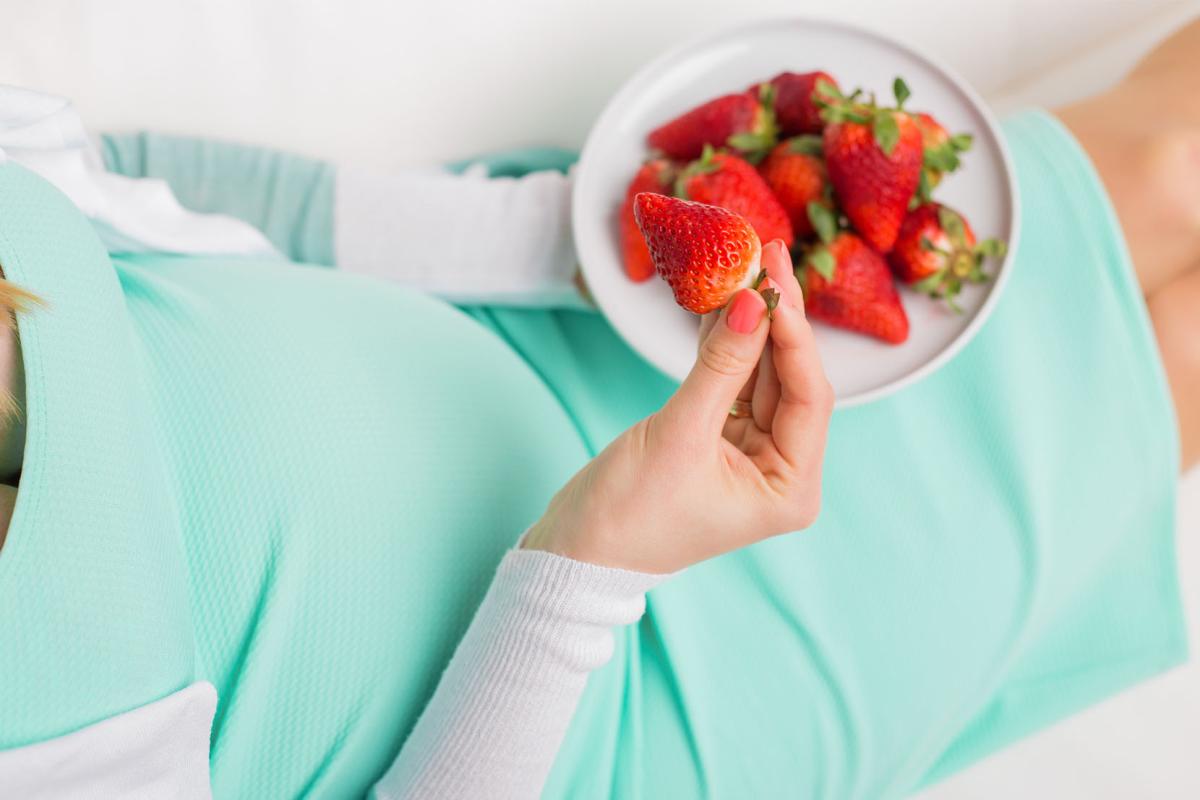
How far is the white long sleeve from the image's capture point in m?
0.56

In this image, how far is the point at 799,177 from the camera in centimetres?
73

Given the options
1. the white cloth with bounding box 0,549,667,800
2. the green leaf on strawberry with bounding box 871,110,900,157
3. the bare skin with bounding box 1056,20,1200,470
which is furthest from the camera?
the bare skin with bounding box 1056,20,1200,470

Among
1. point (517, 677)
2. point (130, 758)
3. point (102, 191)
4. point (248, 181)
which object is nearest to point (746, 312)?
point (517, 677)

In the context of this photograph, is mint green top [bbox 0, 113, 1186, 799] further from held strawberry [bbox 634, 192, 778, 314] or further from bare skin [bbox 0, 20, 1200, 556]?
held strawberry [bbox 634, 192, 778, 314]

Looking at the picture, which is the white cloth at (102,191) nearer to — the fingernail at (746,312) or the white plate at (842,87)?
the white plate at (842,87)

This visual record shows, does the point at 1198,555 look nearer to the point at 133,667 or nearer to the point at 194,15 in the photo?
the point at 133,667

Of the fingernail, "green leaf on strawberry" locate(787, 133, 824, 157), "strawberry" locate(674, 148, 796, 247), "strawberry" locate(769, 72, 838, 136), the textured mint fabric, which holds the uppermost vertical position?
"strawberry" locate(769, 72, 838, 136)

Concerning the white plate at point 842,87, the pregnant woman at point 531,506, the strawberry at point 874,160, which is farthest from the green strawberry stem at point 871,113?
the pregnant woman at point 531,506

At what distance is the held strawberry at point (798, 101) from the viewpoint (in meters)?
0.75

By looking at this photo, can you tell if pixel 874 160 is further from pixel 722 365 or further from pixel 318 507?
pixel 318 507

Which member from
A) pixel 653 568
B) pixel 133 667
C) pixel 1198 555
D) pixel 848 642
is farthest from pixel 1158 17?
pixel 133 667

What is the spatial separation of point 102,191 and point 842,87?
23.9 inches

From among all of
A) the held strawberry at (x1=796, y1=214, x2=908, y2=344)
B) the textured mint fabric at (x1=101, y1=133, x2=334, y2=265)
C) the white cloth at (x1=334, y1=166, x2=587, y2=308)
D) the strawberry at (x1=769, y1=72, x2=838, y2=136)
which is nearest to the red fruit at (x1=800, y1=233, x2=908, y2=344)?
the held strawberry at (x1=796, y1=214, x2=908, y2=344)

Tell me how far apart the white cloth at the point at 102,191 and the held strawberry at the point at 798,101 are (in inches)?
17.6
